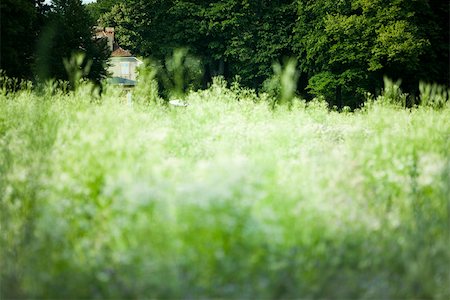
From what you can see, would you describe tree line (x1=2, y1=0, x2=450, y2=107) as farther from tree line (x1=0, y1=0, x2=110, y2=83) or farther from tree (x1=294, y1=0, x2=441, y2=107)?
tree line (x1=0, y1=0, x2=110, y2=83)

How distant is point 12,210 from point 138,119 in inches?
161

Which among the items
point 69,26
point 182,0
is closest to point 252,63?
point 182,0

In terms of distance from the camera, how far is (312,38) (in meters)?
25.3

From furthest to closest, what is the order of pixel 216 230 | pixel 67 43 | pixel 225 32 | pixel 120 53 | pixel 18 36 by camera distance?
pixel 120 53 → pixel 225 32 → pixel 67 43 → pixel 18 36 → pixel 216 230

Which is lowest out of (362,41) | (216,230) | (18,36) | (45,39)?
(216,230)

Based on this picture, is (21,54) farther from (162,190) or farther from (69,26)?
(162,190)

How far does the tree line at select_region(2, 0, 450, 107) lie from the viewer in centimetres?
2305

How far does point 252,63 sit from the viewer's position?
91.2 ft

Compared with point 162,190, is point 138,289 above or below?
below

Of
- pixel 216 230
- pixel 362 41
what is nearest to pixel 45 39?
pixel 362 41

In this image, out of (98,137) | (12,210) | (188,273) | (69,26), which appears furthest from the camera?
(69,26)

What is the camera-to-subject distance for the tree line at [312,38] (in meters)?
23.0

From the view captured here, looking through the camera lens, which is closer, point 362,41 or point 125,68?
point 362,41

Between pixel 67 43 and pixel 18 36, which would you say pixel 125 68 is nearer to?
pixel 67 43
